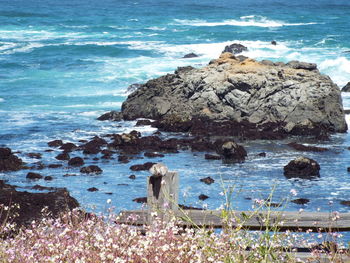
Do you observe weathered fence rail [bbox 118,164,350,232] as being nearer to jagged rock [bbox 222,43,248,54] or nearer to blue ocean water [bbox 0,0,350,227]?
blue ocean water [bbox 0,0,350,227]

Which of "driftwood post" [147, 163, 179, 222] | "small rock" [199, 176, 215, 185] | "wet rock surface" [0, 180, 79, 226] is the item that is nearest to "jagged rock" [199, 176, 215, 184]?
"small rock" [199, 176, 215, 185]

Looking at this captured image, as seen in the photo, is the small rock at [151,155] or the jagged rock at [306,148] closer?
the small rock at [151,155]

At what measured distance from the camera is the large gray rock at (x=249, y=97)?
28625mm

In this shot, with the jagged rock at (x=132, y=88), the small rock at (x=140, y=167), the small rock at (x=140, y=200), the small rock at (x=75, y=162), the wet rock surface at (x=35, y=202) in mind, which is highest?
the wet rock surface at (x=35, y=202)

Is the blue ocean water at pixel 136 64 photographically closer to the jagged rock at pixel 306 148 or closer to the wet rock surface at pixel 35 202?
the jagged rock at pixel 306 148

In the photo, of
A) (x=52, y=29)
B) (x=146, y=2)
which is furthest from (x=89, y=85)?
(x=146, y=2)

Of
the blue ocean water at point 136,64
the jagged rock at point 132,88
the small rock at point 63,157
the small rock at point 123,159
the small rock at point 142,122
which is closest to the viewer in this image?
the blue ocean water at point 136,64

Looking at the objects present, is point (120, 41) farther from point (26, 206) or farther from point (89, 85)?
point (26, 206)

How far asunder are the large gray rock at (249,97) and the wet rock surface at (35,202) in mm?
11752

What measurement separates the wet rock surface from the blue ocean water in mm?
686

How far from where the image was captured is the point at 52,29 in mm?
70812

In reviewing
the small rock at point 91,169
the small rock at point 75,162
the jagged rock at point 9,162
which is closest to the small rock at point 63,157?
the small rock at point 75,162

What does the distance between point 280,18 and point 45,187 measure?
2631 inches

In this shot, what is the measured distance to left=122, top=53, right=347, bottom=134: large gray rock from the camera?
28.6 m
